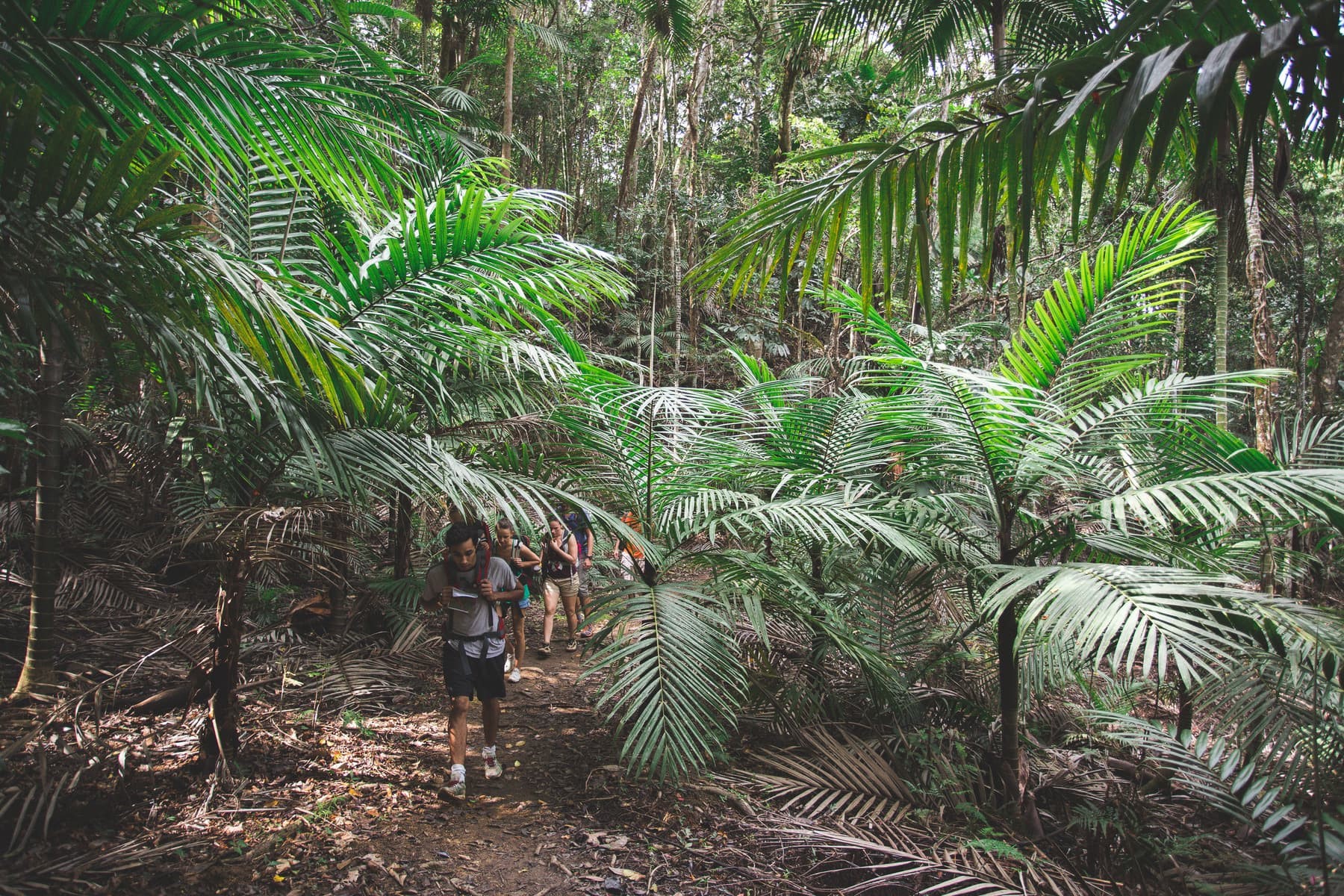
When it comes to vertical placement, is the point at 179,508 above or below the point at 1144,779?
above

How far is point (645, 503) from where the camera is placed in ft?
12.7

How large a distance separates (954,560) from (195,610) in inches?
162

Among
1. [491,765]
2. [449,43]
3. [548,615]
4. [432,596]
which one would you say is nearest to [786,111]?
[449,43]

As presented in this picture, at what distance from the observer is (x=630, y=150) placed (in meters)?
14.6

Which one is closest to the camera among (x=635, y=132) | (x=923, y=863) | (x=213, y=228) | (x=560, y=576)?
(x=213, y=228)

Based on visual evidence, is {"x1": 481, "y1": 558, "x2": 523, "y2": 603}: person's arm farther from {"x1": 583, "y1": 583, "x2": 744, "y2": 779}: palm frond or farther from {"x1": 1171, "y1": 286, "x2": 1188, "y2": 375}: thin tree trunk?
{"x1": 1171, "y1": 286, "x2": 1188, "y2": 375}: thin tree trunk

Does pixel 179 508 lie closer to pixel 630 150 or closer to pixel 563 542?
pixel 563 542

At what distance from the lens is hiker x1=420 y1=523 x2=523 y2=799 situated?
3586mm

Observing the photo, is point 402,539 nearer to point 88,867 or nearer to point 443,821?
point 443,821

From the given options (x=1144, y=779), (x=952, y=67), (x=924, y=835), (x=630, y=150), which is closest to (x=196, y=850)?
(x=924, y=835)

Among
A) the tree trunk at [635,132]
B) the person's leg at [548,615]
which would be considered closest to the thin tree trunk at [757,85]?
the tree trunk at [635,132]

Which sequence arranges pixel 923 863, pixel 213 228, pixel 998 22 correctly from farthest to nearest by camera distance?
pixel 998 22 → pixel 923 863 → pixel 213 228

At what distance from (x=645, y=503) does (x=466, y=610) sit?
1.08m

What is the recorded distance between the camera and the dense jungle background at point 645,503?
5.86 feet
